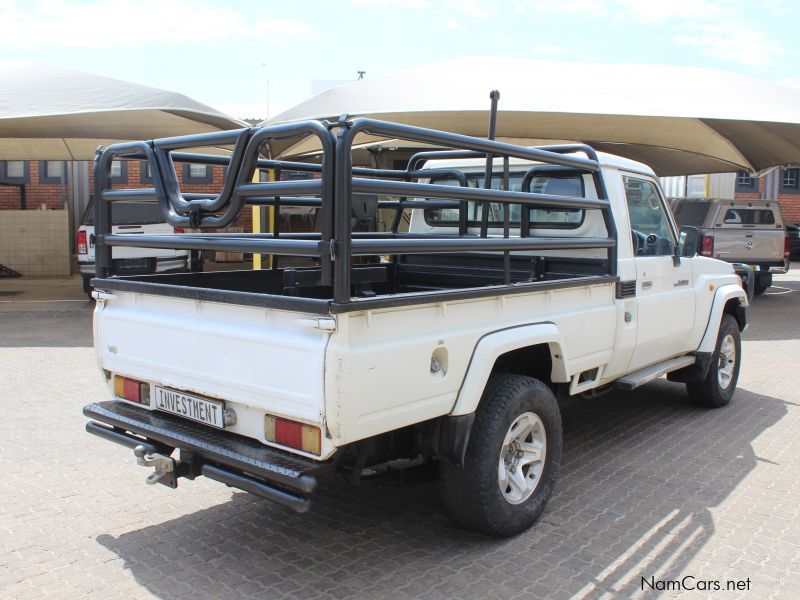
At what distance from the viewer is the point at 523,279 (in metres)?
5.26

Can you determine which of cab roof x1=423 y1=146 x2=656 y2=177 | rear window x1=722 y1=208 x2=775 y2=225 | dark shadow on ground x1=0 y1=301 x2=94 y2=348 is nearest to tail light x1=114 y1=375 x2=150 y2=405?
cab roof x1=423 y1=146 x2=656 y2=177

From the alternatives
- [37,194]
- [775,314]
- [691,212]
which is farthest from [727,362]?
[37,194]

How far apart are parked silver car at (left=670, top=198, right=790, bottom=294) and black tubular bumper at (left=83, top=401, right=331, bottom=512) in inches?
500

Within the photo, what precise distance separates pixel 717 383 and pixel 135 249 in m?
9.44

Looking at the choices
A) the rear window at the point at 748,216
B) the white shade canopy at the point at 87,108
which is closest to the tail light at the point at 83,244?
the white shade canopy at the point at 87,108

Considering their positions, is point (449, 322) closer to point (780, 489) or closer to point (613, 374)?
point (613, 374)

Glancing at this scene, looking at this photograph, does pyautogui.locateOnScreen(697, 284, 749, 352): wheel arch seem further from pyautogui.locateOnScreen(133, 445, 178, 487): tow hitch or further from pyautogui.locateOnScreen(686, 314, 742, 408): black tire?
pyautogui.locateOnScreen(133, 445, 178, 487): tow hitch

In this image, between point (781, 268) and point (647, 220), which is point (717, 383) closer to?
point (647, 220)

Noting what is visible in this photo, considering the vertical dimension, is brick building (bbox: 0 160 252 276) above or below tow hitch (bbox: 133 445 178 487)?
above

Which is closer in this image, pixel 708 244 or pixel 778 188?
pixel 708 244

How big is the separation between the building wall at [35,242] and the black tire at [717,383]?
16291 mm

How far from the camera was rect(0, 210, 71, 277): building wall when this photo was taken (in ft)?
60.5

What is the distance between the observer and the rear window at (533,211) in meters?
5.20

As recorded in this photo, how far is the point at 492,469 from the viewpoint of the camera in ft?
12.2
